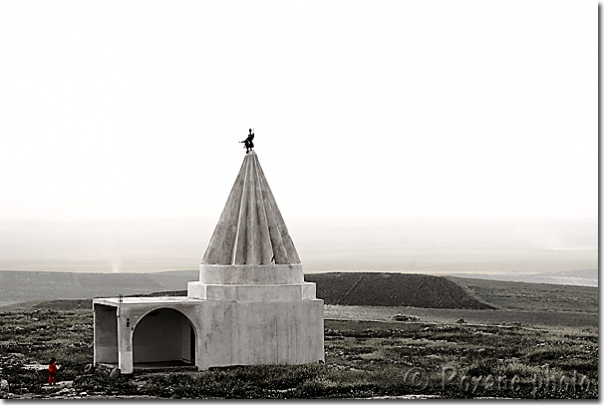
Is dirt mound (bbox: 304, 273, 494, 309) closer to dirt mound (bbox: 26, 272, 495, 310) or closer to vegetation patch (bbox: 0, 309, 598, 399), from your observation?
dirt mound (bbox: 26, 272, 495, 310)

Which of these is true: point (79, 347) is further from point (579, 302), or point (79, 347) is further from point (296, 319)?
point (579, 302)

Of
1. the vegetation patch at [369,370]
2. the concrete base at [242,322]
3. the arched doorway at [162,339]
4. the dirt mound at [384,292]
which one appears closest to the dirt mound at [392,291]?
the dirt mound at [384,292]

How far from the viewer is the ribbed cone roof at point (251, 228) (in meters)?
22.6

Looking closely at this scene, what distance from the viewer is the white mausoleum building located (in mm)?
21594

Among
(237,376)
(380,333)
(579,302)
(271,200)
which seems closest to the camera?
(237,376)

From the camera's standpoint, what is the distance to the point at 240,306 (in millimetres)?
21844

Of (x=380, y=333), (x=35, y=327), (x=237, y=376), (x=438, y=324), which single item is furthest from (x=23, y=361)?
(x=438, y=324)

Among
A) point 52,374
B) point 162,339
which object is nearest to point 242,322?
point 162,339

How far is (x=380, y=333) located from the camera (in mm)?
33156

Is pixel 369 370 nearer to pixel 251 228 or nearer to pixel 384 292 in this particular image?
pixel 251 228

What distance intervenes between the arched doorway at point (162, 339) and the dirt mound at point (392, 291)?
2705cm

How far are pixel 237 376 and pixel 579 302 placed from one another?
37993 mm

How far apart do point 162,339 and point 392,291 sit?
30.2 meters

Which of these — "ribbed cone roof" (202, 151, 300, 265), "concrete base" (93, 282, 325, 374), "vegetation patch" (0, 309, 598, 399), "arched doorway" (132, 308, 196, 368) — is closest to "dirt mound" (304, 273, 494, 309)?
"vegetation patch" (0, 309, 598, 399)
